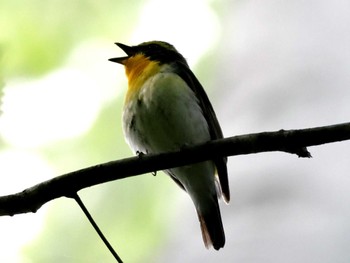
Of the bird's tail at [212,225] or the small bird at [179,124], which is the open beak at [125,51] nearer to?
the small bird at [179,124]

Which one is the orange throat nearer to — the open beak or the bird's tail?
the open beak

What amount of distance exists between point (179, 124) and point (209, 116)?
0.90ft

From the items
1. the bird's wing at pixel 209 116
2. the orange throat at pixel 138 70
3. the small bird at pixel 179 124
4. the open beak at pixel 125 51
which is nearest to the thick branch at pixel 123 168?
the small bird at pixel 179 124

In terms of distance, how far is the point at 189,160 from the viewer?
2.33 m

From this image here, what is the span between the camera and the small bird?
128 inches

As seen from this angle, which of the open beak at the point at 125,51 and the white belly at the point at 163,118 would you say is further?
the open beak at the point at 125,51

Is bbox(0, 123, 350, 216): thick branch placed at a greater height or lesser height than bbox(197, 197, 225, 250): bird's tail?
greater

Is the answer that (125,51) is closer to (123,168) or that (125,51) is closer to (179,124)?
(179,124)

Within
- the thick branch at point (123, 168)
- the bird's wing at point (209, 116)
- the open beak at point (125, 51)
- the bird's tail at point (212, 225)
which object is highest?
the open beak at point (125, 51)

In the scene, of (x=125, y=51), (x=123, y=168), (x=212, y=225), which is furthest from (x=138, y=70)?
(x=123, y=168)

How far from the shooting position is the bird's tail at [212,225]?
3.47m

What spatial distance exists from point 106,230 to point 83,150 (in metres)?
0.40

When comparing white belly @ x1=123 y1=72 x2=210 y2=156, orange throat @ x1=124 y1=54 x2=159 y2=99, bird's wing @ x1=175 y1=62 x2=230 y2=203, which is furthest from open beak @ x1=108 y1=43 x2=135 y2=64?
white belly @ x1=123 y1=72 x2=210 y2=156

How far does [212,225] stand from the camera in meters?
3.51
